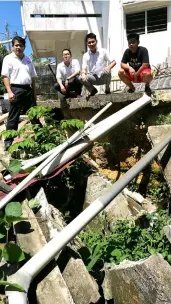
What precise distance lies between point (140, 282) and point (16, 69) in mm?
3922

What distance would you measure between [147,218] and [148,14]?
37.3 feet

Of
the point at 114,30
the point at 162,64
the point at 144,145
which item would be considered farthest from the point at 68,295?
the point at 114,30

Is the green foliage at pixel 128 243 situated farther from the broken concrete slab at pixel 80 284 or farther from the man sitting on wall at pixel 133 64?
the man sitting on wall at pixel 133 64

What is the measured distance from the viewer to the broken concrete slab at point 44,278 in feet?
7.17

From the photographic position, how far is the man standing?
16.9ft

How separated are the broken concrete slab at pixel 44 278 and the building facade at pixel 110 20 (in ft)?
34.4

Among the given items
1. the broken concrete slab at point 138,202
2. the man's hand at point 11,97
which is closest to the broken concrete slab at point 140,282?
the broken concrete slab at point 138,202

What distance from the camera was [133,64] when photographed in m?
5.66

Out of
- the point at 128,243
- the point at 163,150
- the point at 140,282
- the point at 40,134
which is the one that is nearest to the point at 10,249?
the point at 140,282

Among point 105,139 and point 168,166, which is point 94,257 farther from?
point 105,139

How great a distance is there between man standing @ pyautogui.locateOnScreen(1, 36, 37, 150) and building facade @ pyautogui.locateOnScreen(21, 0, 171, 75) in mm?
7670

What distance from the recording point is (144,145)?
5.33 m

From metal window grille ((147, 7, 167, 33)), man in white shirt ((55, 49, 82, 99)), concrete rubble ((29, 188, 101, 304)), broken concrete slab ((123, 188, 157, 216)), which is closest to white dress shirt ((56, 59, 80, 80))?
man in white shirt ((55, 49, 82, 99))

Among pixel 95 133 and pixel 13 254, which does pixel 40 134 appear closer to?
pixel 95 133
